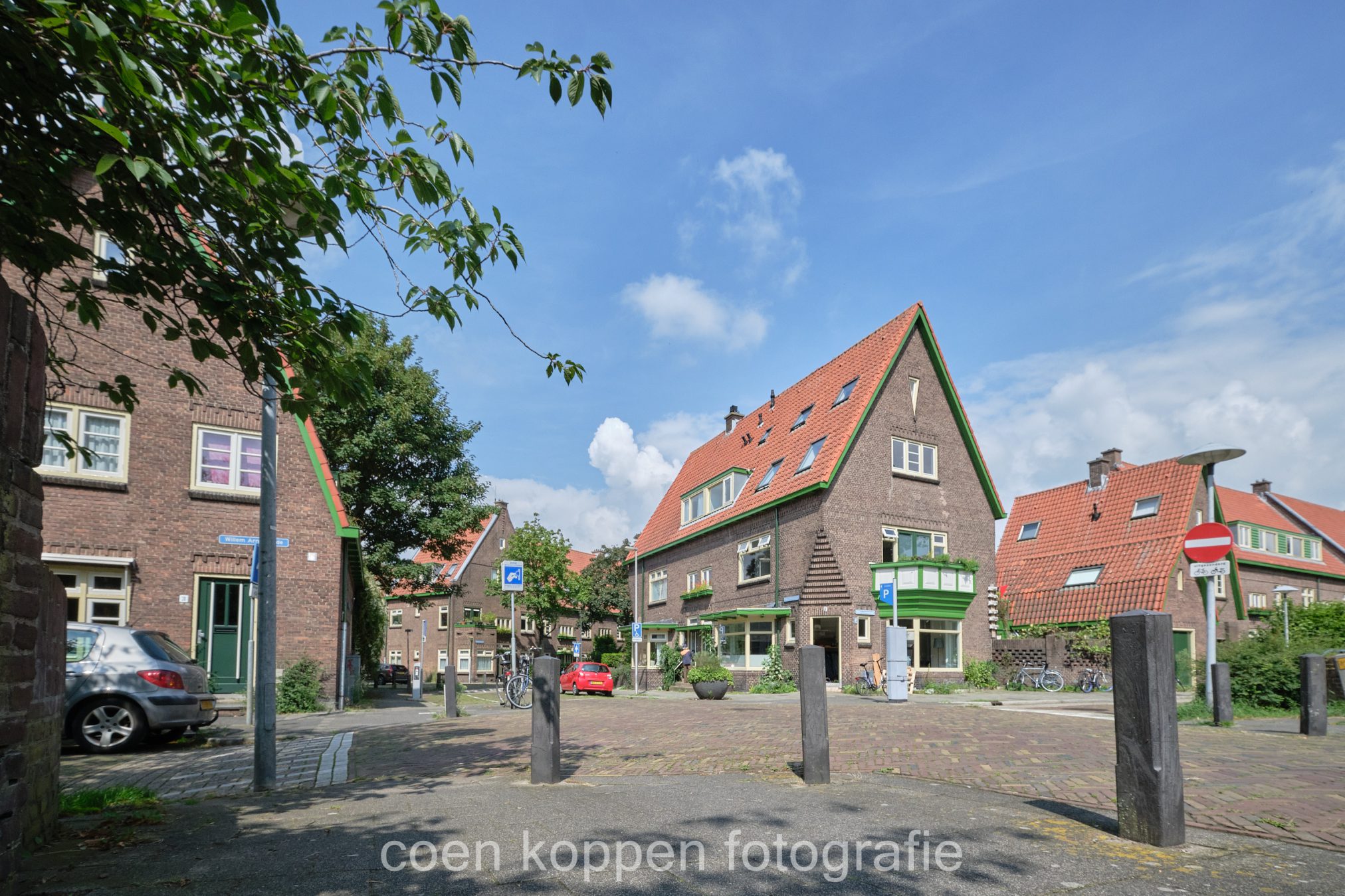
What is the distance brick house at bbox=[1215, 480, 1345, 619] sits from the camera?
Answer: 40562 millimetres

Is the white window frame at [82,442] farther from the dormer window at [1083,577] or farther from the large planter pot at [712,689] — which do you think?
the dormer window at [1083,577]

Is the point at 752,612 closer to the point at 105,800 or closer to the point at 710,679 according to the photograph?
the point at 710,679

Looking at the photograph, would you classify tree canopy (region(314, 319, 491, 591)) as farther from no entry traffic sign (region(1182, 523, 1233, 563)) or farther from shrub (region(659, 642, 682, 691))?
no entry traffic sign (region(1182, 523, 1233, 563))

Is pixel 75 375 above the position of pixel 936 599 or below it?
above

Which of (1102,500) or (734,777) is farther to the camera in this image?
(1102,500)

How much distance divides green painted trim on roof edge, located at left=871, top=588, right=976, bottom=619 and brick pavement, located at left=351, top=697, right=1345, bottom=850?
1292 centimetres

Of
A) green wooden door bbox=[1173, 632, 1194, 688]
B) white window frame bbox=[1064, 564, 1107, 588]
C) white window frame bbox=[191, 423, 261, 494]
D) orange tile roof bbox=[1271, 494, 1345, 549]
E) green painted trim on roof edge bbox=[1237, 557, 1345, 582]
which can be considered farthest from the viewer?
orange tile roof bbox=[1271, 494, 1345, 549]

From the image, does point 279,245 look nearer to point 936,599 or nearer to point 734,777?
point 734,777

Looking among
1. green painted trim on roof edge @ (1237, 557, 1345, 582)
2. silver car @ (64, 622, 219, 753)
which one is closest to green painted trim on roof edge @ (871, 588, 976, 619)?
green painted trim on roof edge @ (1237, 557, 1345, 582)

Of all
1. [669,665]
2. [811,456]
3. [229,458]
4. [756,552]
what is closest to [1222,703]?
[229,458]

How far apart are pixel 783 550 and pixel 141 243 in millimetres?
26658

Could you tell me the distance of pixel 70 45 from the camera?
4.00m

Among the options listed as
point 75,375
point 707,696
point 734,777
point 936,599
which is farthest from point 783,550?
point 734,777

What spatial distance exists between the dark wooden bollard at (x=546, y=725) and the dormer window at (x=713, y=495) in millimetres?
27846
